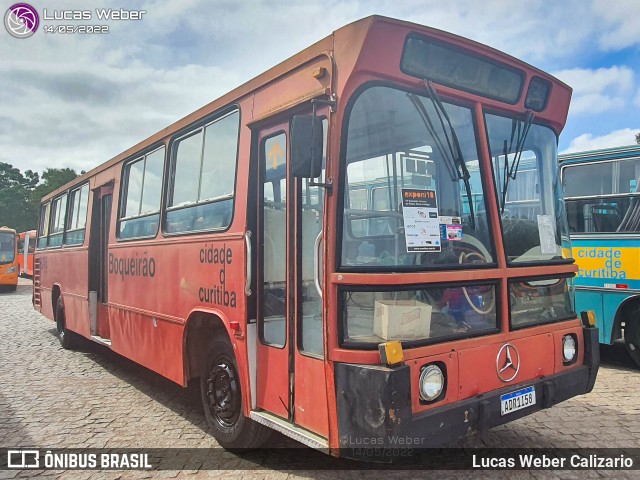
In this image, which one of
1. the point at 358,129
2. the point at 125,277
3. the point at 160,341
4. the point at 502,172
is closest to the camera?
the point at 358,129

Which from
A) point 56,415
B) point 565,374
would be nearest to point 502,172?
point 565,374

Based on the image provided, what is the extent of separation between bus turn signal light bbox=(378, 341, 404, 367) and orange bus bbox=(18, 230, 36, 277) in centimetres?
3113

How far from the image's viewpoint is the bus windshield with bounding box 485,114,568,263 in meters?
3.68

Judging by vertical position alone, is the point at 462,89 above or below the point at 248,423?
above

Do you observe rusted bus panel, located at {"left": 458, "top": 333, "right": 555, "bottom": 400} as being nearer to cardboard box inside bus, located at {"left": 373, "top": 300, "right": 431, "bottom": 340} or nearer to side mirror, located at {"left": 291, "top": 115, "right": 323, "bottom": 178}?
cardboard box inside bus, located at {"left": 373, "top": 300, "right": 431, "bottom": 340}

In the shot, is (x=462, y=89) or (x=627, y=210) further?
(x=627, y=210)

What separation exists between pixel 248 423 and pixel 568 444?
2704 mm

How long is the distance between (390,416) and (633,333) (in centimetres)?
569

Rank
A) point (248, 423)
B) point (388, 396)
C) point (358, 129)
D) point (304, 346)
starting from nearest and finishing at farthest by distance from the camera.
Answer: point (388, 396), point (358, 129), point (304, 346), point (248, 423)

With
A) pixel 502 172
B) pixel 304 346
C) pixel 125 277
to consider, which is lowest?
pixel 304 346

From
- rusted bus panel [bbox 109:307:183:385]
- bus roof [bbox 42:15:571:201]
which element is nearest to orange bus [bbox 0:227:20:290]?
rusted bus panel [bbox 109:307:183:385]

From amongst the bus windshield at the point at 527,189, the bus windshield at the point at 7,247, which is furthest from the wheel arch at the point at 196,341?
the bus windshield at the point at 7,247

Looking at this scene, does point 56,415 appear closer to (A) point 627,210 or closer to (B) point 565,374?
(B) point 565,374

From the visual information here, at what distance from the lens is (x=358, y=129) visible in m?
3.16
